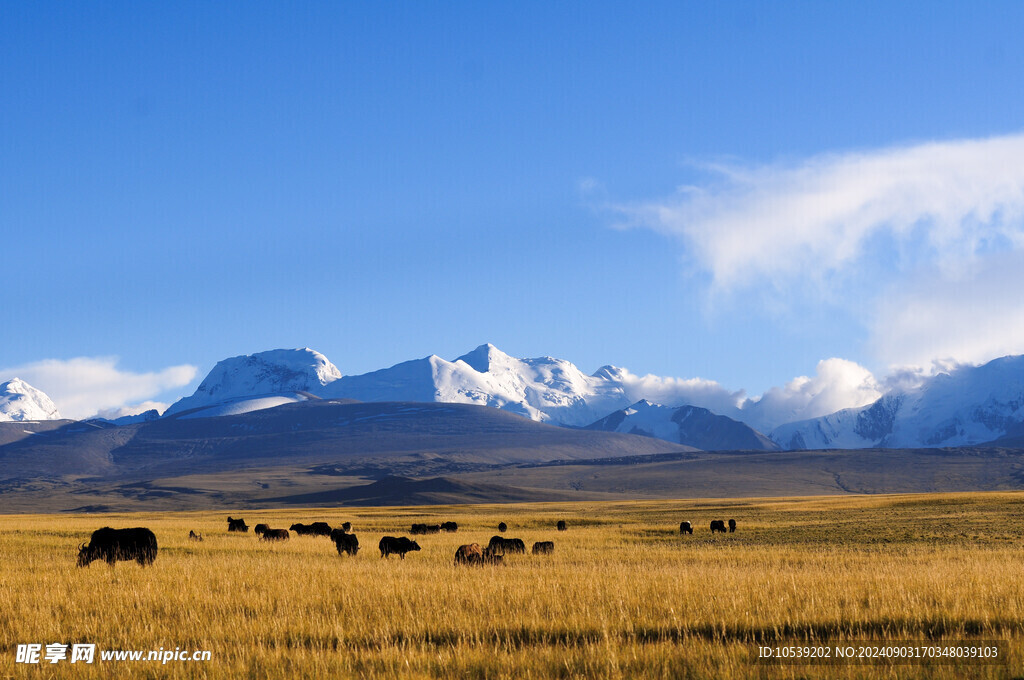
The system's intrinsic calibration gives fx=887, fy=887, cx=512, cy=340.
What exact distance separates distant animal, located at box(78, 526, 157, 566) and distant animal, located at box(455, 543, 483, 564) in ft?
25.7

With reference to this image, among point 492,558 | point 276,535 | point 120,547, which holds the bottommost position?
point 276,535

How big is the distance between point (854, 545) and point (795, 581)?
773 inches

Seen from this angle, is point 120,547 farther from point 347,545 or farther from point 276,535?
point 276,535

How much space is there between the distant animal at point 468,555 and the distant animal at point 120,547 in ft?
25.7

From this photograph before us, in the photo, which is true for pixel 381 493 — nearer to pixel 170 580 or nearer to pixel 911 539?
pixel 911 539

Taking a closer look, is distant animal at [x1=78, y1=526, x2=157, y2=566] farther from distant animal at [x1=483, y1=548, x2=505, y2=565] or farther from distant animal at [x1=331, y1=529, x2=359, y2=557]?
distant animal at [x1=483, y1=548, x2=505, y2=565]

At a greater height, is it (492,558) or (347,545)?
(347,545)

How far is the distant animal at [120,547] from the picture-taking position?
827 inches

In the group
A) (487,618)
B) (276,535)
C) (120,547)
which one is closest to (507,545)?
(120,547)

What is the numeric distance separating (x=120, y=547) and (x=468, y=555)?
29.4ft

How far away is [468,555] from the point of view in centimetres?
2477

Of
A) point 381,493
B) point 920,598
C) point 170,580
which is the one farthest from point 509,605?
point 381,493

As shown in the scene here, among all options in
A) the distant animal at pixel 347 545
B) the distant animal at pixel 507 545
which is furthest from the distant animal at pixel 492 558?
the distant animal at pixel 347 545

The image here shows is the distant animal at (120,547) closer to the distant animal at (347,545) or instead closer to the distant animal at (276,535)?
the distant animal at (347,545)
